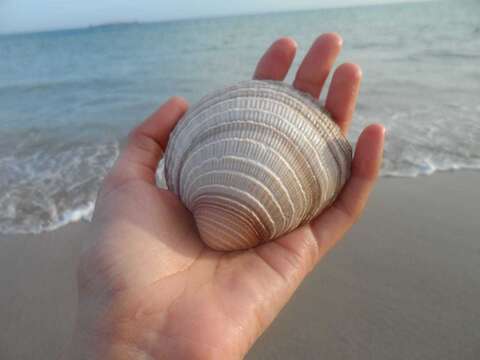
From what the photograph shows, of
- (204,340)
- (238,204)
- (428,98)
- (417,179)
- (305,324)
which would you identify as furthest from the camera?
(428,98)

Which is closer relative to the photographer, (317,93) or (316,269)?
(317,93)

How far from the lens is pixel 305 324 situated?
2.89m

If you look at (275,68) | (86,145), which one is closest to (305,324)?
(275,68)

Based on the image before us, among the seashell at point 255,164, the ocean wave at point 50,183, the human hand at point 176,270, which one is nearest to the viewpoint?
the human hand at point 176,270

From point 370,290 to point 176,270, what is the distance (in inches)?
68.2

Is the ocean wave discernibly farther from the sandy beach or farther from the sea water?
the sandy beach

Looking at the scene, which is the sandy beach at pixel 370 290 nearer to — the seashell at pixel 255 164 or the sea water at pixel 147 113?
the sea water at pixel 147 113

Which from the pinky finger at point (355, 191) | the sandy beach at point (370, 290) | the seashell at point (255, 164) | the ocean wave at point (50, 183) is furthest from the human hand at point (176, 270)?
the ocean wave at point (50, 183)

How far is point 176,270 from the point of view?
2059 mm

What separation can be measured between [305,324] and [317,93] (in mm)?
1712

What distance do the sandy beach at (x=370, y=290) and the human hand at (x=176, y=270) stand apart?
803 millimetres

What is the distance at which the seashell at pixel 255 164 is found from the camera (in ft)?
6.98

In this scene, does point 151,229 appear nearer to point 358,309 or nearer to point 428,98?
point 358,309

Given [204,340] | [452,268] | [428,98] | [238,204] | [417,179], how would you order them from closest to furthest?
[204,340] → [238,204] → [452,268] → [417,179] → [428,98]
